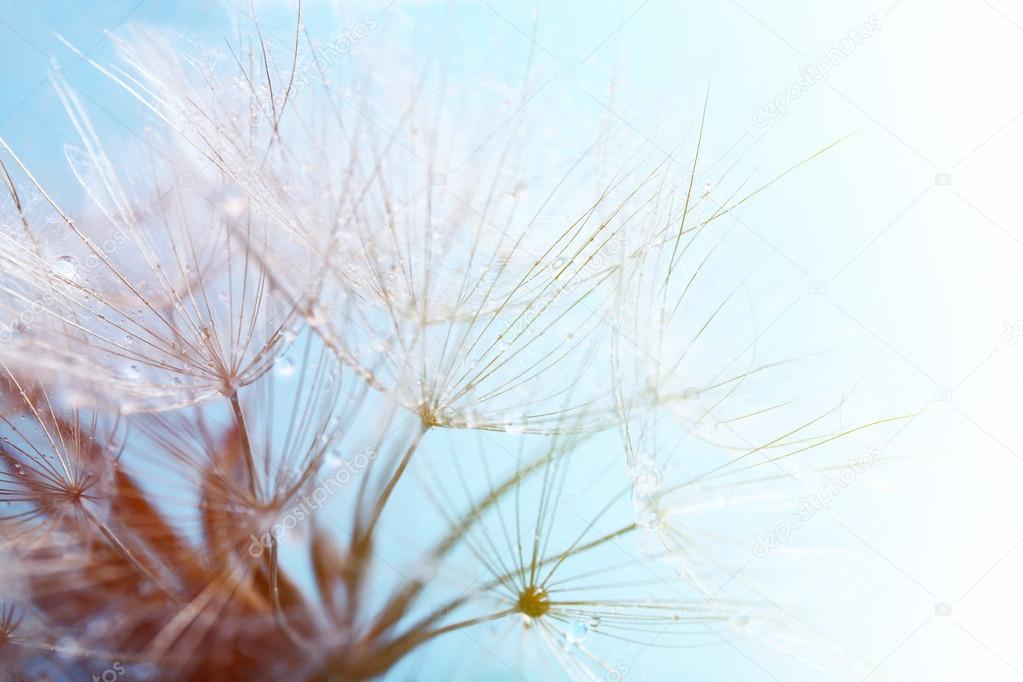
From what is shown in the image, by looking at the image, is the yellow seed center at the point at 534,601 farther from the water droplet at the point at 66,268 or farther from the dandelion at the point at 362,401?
the water droplet at the point at 66,268

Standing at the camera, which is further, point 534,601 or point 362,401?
point 362,401

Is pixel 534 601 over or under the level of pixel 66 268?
under

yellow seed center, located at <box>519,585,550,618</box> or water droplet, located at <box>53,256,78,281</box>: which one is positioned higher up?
water droplet, located at <box>53,256,78,281</box>

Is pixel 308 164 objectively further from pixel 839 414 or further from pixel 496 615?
pixel 839 414

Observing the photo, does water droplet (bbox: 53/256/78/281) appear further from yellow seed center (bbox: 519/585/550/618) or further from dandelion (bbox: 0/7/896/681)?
yellow seed center (bbox: 519/585/550/618)

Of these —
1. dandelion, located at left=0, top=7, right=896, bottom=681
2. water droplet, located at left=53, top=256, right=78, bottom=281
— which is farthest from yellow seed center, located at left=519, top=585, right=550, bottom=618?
water droplet, located at left=53, top=256, right=78, bottom=281

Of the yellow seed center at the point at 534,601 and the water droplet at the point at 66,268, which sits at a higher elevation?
the water droplet at the point at 66,268

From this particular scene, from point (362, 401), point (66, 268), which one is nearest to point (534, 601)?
point (362, 401)

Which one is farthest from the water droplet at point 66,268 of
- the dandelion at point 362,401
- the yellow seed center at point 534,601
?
the yellow seed center at point 534,601

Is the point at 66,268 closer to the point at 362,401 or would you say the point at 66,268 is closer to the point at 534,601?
the point at 362,401
